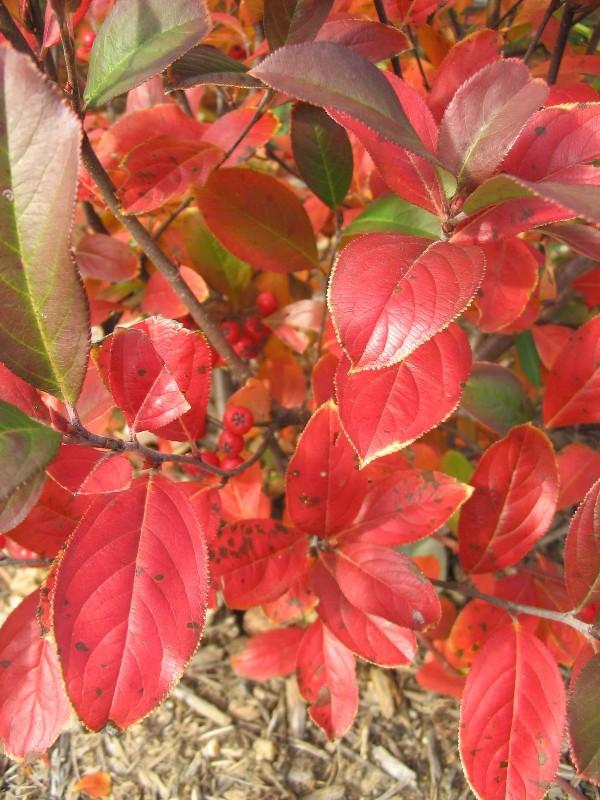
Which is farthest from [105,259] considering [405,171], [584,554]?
[584,554]

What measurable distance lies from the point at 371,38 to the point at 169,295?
485 mm

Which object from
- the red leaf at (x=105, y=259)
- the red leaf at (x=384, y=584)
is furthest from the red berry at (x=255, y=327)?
the red leaf at (x=384, y=584)

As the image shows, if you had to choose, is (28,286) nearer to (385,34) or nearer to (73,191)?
(73,191)

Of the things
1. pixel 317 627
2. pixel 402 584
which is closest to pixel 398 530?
pixel 402 584

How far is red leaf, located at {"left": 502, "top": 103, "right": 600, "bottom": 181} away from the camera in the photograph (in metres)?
0.64

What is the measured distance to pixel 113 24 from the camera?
69 centimetres

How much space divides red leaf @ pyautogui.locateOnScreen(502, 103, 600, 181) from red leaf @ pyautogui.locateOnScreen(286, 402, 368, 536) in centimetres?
34

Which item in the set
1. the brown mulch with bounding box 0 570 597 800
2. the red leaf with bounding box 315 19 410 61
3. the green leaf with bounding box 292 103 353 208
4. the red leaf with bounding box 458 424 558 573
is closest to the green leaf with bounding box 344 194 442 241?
the green leaf with bounding box 292 103 353 208

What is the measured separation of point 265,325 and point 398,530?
49cm

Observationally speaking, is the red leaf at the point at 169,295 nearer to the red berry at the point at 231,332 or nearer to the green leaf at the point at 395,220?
the red berry at the point at 231,332

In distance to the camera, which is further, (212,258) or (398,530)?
(212,258)

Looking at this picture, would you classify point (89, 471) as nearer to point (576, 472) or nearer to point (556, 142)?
point (556, 142)

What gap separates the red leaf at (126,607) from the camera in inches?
23.9

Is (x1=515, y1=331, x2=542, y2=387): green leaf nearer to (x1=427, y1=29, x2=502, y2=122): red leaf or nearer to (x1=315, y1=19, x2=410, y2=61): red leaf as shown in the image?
(x1=427, y1=29, x2=502, y2=122): red leaf
